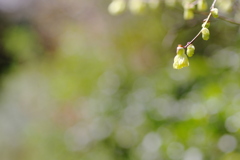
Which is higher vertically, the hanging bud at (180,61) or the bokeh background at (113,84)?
the bokeh background at (113,84)

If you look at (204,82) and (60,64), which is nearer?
(204,82)

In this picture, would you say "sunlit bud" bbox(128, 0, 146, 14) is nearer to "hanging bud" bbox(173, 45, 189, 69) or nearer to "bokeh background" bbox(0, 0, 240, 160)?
"bokeh background" bbox(0, 0, 240, 160)

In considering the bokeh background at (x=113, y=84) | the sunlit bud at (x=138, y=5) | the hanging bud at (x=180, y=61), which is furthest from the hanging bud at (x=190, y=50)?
the sunlit bud at (x=138, y=5)

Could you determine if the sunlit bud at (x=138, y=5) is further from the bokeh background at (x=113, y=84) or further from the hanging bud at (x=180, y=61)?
the hanging bud at (x=180, y=61)

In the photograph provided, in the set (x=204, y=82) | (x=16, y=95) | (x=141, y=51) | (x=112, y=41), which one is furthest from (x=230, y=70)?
(x=16, y=95)

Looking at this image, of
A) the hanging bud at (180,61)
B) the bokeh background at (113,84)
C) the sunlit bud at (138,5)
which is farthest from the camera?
the bokeh background at (113,84)

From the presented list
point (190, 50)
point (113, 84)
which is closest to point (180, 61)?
point (190, 50)

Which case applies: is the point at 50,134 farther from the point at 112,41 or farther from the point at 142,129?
the point at 142,129

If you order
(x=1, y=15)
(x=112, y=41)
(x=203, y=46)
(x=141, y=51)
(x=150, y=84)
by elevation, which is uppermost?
(x=1, y=15)
